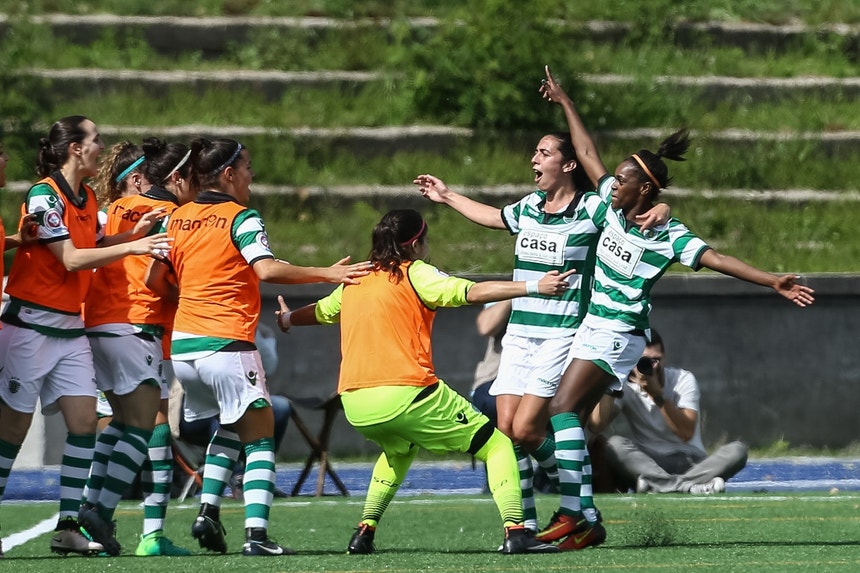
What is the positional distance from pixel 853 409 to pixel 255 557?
8.76 m

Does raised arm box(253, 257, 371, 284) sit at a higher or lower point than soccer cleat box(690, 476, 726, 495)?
higher

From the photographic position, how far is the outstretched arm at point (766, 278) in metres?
7.84

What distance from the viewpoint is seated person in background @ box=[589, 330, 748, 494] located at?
12.1 m

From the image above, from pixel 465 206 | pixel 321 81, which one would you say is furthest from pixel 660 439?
pixel 321 81

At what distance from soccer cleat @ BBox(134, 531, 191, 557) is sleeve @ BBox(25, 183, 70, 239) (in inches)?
62.7

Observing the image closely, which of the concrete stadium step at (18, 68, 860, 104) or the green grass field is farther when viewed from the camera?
the concrete stadium step at (18, 68, 860, 104)

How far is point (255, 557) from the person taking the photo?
25.3 feet

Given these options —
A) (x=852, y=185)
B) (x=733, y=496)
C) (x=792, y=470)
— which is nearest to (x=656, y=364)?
(x=733, y=496)

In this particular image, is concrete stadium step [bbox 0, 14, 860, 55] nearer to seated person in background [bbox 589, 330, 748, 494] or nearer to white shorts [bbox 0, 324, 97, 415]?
seated person in background [bbox 589, 330, 748, 494]

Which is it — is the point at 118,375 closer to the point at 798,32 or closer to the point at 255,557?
the point at 255,557

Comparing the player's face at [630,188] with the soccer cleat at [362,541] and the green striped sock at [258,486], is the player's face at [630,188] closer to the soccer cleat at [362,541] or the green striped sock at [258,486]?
the soccer cleat at [362,541]

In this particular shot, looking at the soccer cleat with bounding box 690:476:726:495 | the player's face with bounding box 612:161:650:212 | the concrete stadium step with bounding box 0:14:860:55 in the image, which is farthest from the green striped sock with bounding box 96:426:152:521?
the concrete stadium step with bounding box 0:14:860:55

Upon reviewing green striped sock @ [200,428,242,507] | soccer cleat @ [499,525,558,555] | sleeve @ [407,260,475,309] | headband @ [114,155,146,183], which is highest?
headband @ [114,155,146,183]

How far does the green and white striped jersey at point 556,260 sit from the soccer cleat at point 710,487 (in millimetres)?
3591
